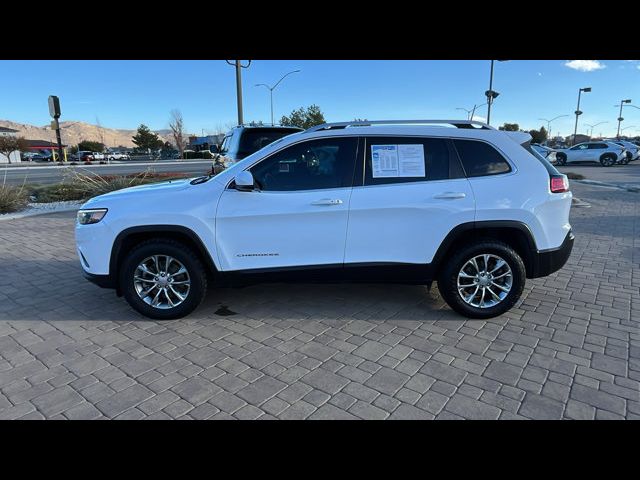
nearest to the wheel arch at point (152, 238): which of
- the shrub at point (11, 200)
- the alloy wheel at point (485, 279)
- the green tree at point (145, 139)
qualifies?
the alloy wheel at point (485, 279)

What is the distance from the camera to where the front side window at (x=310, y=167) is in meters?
3.70

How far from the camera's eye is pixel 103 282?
12.5 feet

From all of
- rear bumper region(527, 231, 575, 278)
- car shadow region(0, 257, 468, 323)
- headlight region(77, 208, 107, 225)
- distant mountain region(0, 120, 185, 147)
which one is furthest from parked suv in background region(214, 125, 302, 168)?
distant mountain region(0, 120, 185, 147)

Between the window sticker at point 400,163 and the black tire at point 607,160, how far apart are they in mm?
31020

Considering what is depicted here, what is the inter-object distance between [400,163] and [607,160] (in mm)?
31295

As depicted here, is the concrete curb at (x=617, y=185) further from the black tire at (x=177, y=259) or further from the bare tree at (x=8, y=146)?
the bare tree at (x=8, y=146)

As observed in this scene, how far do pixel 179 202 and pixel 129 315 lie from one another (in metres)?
1.36

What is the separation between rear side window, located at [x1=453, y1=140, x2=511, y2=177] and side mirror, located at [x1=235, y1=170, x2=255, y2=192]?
1.97 meters

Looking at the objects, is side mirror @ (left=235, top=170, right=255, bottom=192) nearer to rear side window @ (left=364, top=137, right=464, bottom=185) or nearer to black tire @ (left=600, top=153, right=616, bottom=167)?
rear side window @ (left=364, top=137, right=464, bottom=185)

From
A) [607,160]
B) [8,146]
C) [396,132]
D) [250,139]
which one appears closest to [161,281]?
[396,132]

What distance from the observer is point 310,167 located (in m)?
3.73

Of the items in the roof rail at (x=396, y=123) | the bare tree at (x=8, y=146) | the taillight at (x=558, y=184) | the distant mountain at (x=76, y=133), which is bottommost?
the taillight at (x=558, y=184)
